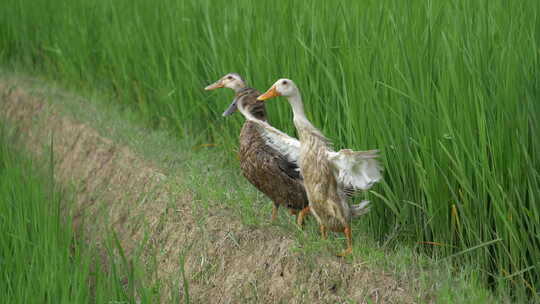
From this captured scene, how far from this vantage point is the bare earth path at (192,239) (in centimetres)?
288

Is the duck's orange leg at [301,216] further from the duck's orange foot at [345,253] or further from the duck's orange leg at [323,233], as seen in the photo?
the duck's orange foot at [345,253]

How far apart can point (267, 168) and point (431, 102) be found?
31.2 inches

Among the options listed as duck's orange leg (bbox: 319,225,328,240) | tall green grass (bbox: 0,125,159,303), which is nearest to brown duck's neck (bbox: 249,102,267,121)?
Result: duck's orange leg (bbox: 319,225,328,240)

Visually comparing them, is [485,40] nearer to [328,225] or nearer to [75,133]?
[328,225]

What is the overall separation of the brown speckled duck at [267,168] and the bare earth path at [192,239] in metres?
0.19

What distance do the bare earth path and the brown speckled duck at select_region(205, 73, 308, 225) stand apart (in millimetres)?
188

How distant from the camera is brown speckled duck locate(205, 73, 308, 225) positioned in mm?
3168

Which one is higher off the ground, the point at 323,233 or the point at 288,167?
the point at 288,167

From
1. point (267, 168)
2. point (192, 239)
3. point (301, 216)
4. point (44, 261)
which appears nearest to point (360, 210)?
point (301, 216)

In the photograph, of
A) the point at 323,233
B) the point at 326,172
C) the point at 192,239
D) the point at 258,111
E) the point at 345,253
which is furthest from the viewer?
the point at 192,239

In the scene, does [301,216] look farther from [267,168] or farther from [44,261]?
[44,261]

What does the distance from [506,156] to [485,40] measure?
50 centimetres

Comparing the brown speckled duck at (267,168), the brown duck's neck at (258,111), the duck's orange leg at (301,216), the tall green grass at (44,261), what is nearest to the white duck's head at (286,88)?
the brown speckled duck at (267,168)

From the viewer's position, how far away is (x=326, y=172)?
275 centimetres
